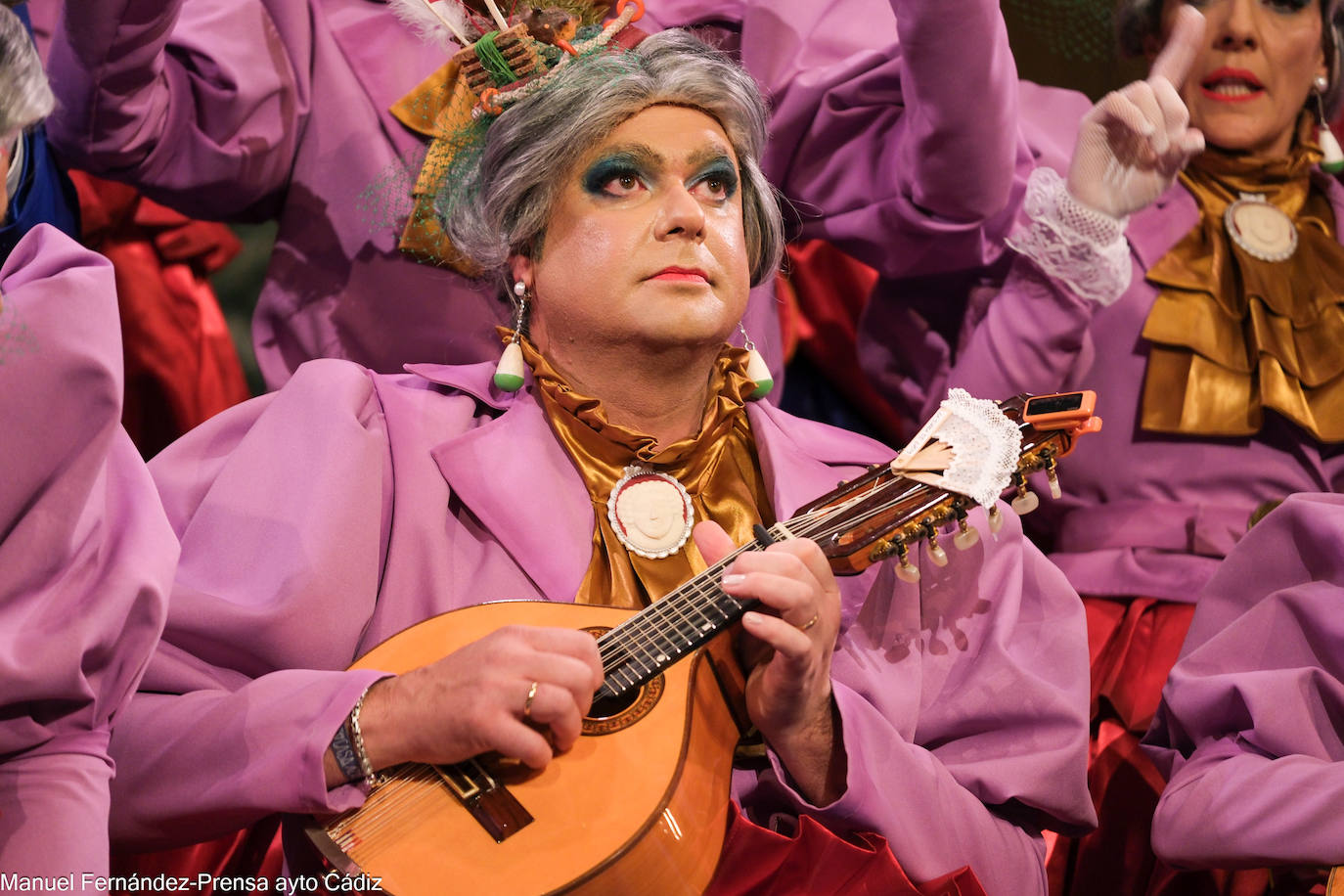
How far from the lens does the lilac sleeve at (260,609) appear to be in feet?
5.43

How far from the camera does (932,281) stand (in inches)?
120

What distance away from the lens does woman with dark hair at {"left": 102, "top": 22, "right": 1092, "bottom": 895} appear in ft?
5.49

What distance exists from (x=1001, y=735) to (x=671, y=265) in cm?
81

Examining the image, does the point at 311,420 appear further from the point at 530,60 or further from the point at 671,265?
the point at 530,60

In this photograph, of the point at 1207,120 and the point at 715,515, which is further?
the point at 1207,120

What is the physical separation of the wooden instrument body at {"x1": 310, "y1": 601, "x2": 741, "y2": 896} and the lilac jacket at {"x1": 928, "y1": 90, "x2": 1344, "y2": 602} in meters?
1.23

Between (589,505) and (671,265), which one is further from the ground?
(671,265)

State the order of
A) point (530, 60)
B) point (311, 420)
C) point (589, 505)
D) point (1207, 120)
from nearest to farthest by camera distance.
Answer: point (311, 420) < point (589, 505) < point (530, 60) < point (1207, 120)

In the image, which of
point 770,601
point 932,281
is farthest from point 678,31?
point 770,601

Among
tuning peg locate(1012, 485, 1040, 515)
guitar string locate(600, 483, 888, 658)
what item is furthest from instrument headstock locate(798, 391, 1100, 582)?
guitar string locate(600, 483, 888, 658)

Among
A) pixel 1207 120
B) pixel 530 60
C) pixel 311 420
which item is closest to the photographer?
pixel 311 420

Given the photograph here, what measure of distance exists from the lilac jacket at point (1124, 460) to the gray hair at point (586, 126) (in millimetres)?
606

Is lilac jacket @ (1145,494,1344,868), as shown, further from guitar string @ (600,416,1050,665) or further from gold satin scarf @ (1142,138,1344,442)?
gold satin scarf @ (1142,138,1344,442)

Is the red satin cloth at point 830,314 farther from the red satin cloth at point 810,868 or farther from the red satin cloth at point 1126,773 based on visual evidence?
the red satin cloth at point 810,868
